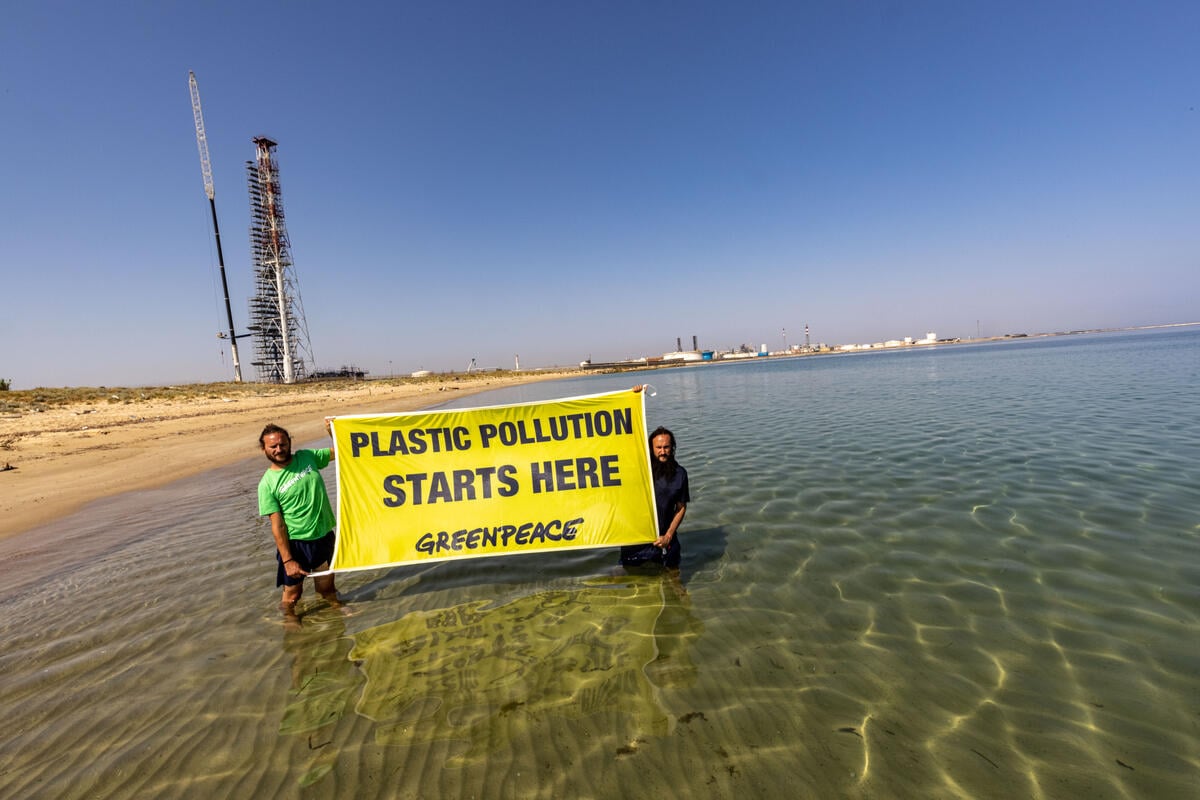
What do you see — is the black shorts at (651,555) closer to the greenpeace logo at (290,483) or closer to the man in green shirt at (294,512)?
the man in green shirt at (294,512)

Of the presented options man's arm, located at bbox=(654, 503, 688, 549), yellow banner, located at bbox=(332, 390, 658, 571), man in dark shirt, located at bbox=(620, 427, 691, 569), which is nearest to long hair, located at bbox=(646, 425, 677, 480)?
man in dark shirt, located at bbox=(620, 427, 691, 569)

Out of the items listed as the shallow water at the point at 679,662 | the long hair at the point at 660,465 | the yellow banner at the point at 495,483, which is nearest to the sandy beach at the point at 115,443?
the shallow water at the point at 679,662

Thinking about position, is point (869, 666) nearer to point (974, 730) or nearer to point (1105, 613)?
point (974, 730)

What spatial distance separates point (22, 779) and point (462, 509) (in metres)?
3.79

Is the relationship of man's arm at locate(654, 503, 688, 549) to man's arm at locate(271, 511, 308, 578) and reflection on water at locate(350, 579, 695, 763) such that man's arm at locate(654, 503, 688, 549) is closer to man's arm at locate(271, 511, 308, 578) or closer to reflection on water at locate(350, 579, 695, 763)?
reflection on water at locate(350, 579, 695, 763)

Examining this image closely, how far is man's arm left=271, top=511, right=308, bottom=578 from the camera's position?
5.17 m

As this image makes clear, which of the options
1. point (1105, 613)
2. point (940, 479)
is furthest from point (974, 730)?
point (940, 479)

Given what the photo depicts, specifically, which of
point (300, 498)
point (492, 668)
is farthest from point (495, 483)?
point (300, 498)

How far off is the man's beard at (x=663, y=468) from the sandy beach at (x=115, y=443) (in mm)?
13366

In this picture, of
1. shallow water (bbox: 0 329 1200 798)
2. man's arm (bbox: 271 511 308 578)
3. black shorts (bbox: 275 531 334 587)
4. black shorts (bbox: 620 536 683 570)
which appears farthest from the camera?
black shorts (bbox: 620 536 683 570)

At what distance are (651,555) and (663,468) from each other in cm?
126

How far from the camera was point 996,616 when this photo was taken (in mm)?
4848

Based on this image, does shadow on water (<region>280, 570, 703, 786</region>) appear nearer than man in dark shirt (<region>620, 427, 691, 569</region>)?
Yes

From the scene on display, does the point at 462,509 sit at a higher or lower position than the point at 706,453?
higher
